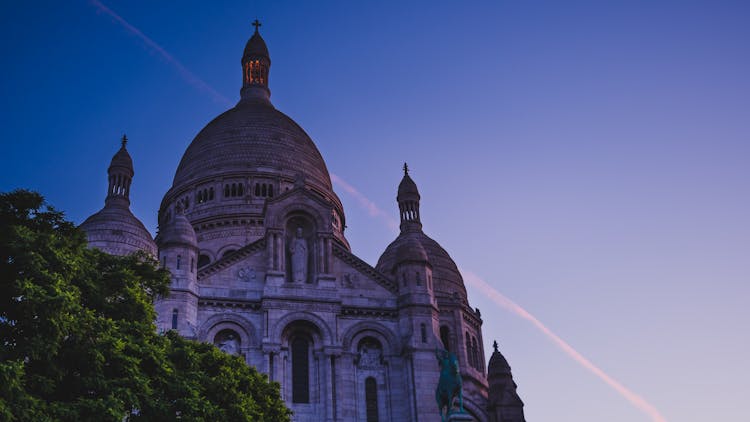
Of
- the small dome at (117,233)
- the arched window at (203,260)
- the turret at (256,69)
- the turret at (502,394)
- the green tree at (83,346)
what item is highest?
the turret at (256,69)

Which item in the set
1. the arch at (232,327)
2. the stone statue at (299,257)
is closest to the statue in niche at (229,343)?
the arch at (232,327)

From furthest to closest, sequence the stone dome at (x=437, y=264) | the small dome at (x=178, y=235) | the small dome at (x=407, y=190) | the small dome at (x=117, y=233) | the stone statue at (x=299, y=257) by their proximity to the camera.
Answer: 1. the small dome at (x=407, y=190)
2. the stone dome at (x=437, y=264)
3. the small dome at (x=117, y=233)
4. the stone statue at (x=299, y=257)
5. the small dome at (x=178, y=235)

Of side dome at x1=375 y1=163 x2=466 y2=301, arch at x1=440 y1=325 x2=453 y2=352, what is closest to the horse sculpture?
arch at x1=440 y1=325 x2=453 y2=352

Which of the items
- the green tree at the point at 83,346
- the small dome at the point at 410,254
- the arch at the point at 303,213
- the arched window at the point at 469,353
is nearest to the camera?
the green tree at the point at 83,346

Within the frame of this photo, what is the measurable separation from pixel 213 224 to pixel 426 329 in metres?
17.8

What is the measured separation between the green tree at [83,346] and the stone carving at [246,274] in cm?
1319

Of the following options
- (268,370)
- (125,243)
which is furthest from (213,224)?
(268,370)

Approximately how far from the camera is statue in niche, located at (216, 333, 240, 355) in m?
36.3

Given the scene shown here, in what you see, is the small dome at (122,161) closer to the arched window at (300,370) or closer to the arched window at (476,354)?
the arched window at (300,370)

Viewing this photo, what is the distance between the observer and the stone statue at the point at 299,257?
38906mm

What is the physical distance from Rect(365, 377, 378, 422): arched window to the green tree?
12.7 m

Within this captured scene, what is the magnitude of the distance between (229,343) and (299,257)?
5410 mm

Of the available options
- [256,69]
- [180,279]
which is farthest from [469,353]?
[256,69]

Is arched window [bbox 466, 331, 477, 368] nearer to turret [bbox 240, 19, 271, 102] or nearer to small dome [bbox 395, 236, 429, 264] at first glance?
small dome [bbox 395, 236, 429, 264]
